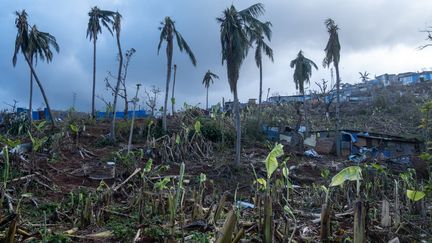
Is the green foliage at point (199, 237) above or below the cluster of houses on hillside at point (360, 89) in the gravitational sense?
below

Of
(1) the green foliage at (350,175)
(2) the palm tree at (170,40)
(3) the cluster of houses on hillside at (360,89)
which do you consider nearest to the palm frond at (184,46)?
(2) the palm tree at (170,40)

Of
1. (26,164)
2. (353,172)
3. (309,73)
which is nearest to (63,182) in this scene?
(26,164)

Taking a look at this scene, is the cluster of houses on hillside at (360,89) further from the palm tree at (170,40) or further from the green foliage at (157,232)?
the green foliage at (157,232)

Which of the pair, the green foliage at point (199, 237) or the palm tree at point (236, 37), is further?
the palm tree at point (236, 37)

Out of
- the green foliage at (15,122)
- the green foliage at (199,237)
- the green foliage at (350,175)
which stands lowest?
the green foliage at (199,237)

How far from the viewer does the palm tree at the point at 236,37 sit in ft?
47.3

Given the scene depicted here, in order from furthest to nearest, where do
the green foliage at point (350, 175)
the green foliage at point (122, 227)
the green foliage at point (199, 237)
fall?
the green foliage at point (122, 227) < the green foliage at point (199, 237) < the green foliage at point (350, 175)

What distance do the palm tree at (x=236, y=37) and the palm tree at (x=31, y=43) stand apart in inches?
406

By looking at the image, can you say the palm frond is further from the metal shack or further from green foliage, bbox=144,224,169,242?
green foliage, bbox=144,224,169,242

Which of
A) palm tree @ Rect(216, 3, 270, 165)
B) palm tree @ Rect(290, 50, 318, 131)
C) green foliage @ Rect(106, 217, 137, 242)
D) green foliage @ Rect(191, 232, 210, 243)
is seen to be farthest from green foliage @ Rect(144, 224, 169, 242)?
palm tree @ Rect(290, 50, 318, 131)

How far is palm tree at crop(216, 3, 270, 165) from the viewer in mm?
14422

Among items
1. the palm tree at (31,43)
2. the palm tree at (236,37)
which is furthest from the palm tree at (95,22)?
the palm tree at (236,37)

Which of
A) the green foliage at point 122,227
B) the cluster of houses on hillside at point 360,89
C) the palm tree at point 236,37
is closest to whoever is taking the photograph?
the green foliage at point 122,227

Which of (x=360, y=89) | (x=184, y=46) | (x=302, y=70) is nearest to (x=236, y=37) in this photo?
(x=184, y=46)
